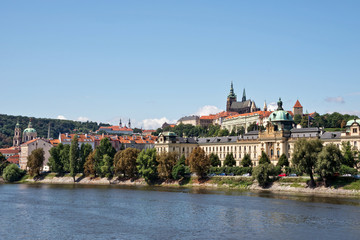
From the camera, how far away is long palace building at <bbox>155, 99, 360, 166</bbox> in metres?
120

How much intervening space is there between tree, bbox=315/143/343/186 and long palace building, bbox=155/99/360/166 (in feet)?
80.5

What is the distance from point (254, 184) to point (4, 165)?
9937 cm

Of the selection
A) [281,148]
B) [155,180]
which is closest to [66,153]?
[155,180]

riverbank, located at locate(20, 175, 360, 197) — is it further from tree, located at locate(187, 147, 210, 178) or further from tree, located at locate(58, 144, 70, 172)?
tree, located at locate(58, 144, 70, 172)

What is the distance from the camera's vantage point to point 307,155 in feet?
311

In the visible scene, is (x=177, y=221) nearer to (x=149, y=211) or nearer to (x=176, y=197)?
(x=149, y=211)

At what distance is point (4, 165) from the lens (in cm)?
16688

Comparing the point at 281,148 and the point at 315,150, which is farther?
the point at 281,148

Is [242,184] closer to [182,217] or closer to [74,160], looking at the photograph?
[182,217]

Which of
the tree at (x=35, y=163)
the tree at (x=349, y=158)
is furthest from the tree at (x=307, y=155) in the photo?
the tree at (x=35, y=163)

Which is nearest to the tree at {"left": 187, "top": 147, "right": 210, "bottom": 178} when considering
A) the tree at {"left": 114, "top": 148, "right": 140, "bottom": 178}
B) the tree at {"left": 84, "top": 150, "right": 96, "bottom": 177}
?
the tree at {"left": 114, "top": 148, "right": 140, "bottom": 178}

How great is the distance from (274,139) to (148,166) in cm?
3641

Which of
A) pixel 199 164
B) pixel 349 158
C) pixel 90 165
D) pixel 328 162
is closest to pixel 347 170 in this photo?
pixel 328 162

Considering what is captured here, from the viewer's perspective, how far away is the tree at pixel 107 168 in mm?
137875
